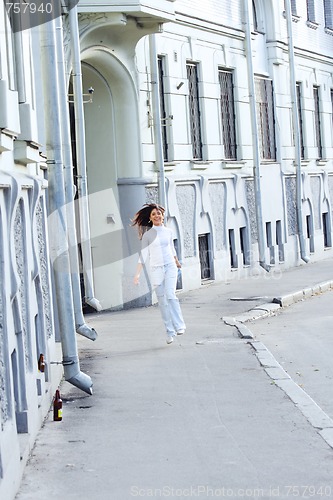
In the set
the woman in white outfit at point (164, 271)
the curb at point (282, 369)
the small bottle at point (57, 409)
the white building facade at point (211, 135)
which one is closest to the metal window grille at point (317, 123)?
the white building facade at point (211, 135)

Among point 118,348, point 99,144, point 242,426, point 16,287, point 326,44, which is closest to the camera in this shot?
point 16,287

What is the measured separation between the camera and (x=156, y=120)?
1953cm

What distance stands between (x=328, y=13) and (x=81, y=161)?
1577cm

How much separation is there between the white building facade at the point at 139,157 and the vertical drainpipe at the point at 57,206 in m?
0.01

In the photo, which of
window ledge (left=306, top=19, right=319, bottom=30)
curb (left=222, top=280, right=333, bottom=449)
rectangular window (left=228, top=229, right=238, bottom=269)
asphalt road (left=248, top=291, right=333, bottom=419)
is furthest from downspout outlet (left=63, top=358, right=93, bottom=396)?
window ledge (left=306, top=19, right=319, bottom=30)

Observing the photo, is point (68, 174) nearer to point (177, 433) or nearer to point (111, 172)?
point (177, 433)

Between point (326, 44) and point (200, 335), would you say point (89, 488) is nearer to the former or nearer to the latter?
point (200, 335)

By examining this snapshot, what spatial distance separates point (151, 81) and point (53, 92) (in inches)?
377

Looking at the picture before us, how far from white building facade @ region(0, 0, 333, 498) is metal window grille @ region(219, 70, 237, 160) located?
5cm

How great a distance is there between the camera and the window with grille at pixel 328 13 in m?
31.1

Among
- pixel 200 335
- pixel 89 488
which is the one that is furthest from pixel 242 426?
pixel 200 335

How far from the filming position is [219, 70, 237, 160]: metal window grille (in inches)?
936

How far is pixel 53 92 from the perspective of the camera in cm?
1022

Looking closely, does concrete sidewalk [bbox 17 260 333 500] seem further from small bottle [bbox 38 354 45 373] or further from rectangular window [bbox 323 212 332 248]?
rectangular window [bbox 323 212 332 248]
